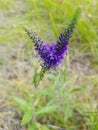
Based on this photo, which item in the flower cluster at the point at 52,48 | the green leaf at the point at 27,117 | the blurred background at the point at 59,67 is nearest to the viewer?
the flower cluster at the point at 52,48

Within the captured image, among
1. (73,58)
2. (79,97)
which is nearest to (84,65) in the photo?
(73,58)

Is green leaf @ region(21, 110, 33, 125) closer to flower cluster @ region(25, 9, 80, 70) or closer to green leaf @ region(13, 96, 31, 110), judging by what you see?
green leaf @ region(13, 96, 31, 110)

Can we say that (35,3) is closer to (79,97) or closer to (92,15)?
(92,15)

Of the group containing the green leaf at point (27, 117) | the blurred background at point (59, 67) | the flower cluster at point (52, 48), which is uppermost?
the flower cluster at point (52, 48)

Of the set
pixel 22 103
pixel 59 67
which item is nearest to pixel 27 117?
pixel 22 103

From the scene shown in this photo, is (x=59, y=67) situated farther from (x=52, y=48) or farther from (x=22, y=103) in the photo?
(x=52, y=48)

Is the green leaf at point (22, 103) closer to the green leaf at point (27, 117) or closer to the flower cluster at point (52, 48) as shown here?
the green leaf at point (27, 117)

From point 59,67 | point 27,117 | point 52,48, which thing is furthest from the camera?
point 59,67

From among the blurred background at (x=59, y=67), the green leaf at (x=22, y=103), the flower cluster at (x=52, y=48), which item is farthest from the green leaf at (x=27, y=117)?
the flower cluster at (x=52, y=48)
